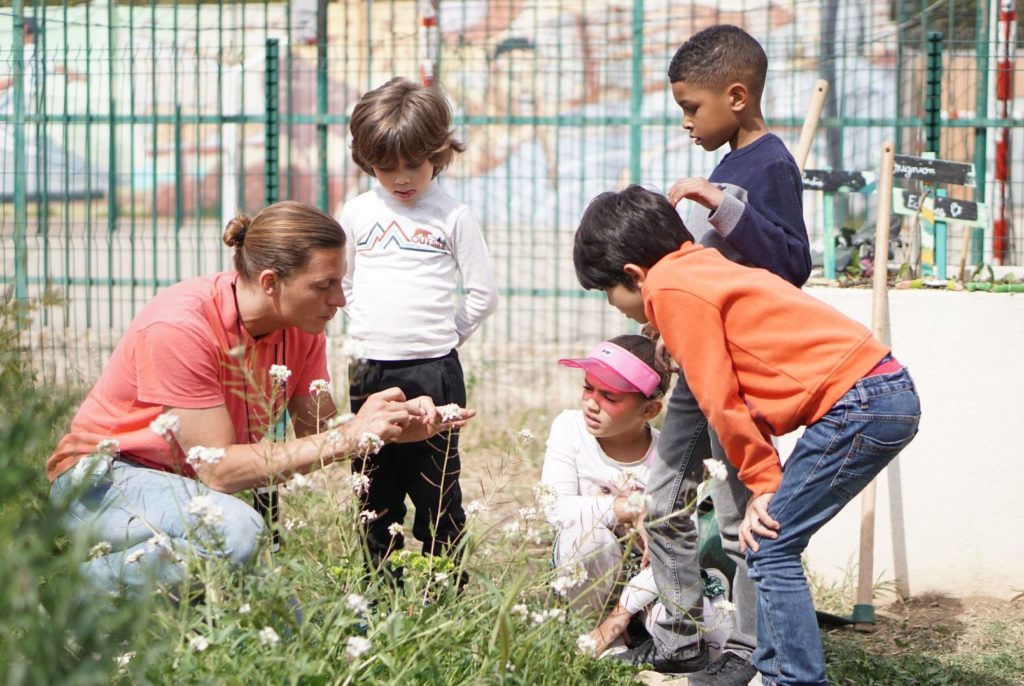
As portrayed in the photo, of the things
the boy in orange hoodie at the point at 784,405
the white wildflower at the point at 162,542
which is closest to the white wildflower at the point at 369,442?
the white wildflower at the point at 162,542

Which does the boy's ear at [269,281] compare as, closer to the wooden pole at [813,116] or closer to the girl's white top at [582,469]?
the girl's white top at [582,469]

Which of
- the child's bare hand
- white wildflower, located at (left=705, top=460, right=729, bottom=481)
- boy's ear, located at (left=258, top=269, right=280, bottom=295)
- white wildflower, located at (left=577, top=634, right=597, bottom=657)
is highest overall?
the child's bare hand

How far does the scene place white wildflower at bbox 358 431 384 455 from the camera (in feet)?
8.22

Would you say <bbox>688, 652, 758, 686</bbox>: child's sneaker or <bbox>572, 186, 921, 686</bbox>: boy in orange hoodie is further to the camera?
<bbox>688, 652, 758, 686</bbox>: child's sneaker

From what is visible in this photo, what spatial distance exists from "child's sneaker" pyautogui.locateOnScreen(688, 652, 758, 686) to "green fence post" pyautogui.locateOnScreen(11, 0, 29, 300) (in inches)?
166

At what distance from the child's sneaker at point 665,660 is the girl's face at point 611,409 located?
25.1 inches

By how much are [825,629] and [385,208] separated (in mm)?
1918

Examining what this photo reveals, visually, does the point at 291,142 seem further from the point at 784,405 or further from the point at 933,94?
the point at 784,405

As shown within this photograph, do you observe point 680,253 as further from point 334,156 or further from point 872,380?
point 334,156

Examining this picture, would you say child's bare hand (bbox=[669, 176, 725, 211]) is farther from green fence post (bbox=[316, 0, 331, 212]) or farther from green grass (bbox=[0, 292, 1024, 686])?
green fence post (bbox=[316, 0, 331, 212])

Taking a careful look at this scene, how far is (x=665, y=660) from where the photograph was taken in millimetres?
3295

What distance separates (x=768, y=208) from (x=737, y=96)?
0.33 metres

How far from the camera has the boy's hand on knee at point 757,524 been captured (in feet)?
8.73

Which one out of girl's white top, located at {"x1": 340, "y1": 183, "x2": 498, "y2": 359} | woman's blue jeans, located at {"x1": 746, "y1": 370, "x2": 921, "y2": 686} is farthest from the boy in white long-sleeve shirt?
woman's blue jeans, located at {"x1": 746, "y1": 370, "x2": 921, "y2": 686}
